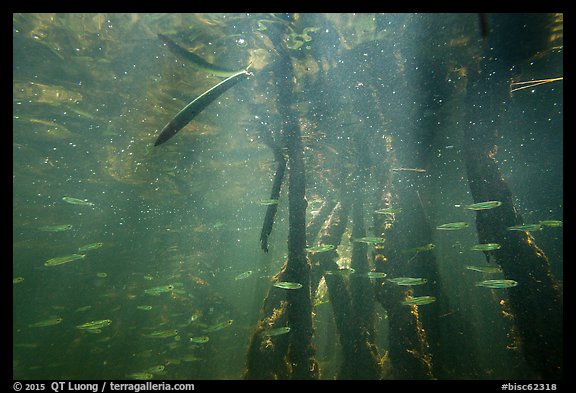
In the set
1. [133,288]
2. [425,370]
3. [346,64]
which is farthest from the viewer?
[133,288]

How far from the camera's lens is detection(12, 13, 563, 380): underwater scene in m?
8.29

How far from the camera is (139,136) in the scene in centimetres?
1408

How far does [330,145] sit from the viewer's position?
1558cm

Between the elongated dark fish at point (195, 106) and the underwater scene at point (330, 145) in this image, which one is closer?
the elongated dark fish at point (195, 106)

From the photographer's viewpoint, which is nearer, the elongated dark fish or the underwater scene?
the elongated dark fish

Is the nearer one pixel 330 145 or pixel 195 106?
pixel 195 106

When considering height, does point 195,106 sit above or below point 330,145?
below

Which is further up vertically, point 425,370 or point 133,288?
point 425,370

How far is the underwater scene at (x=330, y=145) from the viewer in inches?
326

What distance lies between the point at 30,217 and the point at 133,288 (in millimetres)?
26053

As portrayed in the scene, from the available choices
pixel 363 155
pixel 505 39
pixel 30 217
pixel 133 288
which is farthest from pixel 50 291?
pixel 505 39

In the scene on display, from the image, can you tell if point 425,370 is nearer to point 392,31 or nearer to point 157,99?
point 392,31
